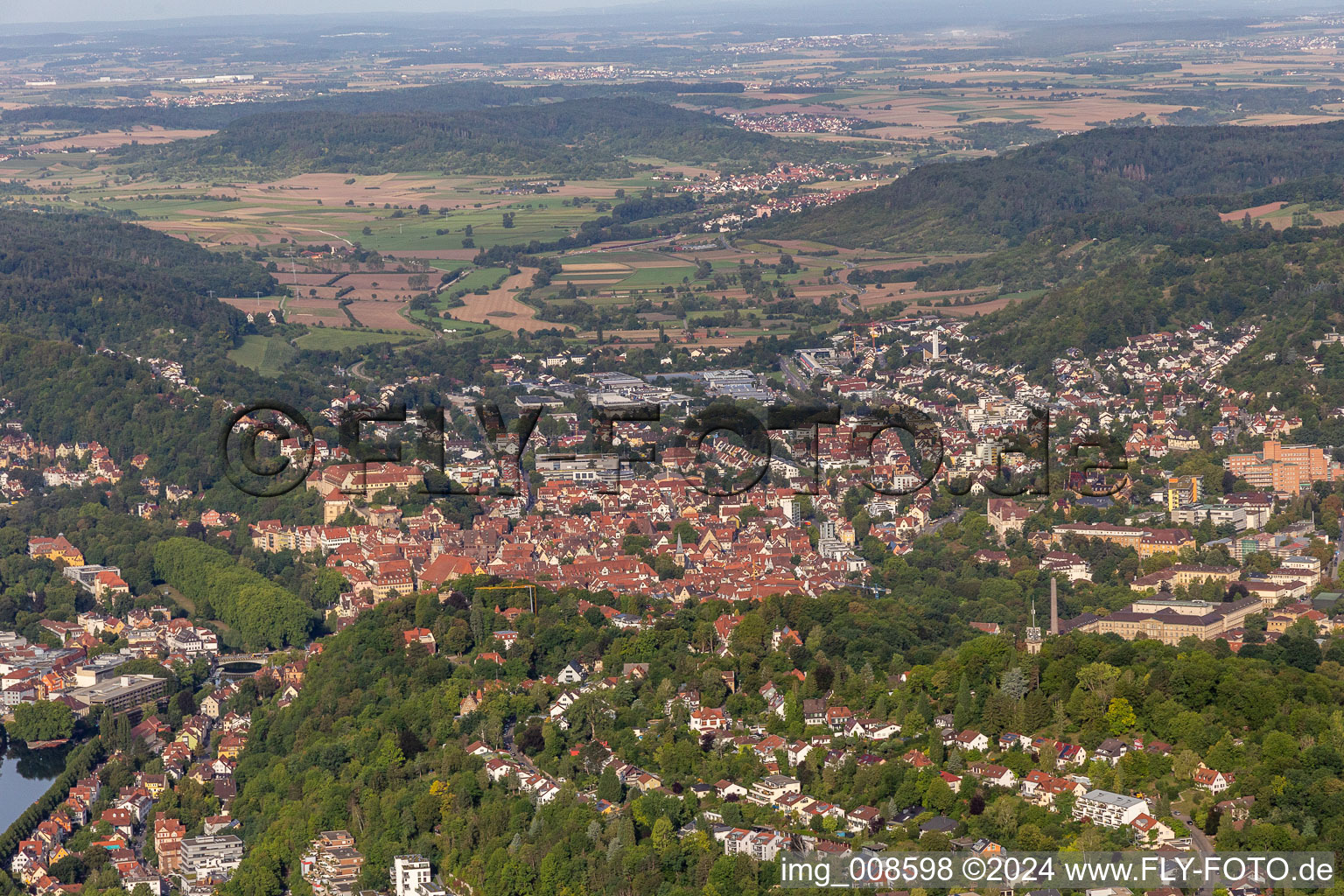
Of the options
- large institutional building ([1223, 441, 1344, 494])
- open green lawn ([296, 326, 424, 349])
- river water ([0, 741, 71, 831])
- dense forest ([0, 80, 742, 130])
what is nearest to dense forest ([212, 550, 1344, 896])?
river water ([0, 741, 71, 831])

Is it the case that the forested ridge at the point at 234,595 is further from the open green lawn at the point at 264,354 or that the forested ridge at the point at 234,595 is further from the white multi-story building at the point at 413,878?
the open green lawn at the point at 264,354

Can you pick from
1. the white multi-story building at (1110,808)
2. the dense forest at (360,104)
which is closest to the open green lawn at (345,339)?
the white multi-story building at (1110,808)

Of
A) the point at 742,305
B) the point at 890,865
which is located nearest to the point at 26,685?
the point at 890,865

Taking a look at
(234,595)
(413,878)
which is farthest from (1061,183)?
(413,878)

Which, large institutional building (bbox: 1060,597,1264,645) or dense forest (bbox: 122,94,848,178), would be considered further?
dense forest (bbox: 122,94,848,178)

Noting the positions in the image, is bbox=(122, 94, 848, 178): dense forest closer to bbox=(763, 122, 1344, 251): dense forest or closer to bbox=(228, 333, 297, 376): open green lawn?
bbox=(763, 122, 1344, 251): dense forest

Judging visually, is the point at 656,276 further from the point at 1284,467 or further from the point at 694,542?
the point at 694,542
